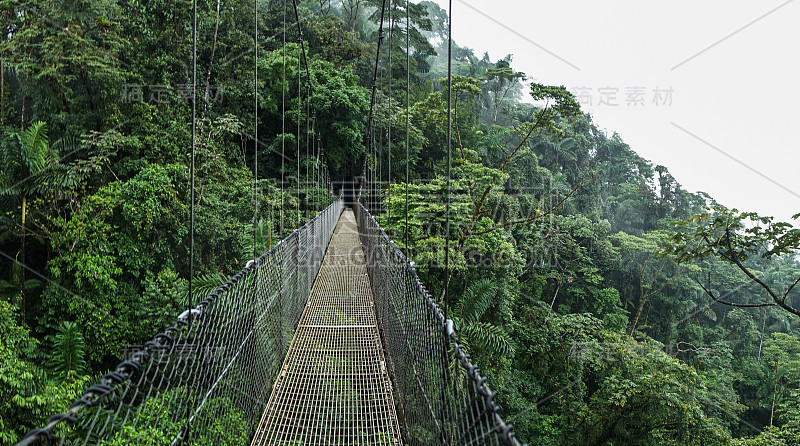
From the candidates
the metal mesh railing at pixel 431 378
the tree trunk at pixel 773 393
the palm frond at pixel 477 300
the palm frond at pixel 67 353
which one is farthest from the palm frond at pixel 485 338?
the tree trunk at pixel 773 393

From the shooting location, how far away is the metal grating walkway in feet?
5.60

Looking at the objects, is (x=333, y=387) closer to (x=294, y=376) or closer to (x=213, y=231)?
(x=294, y=376)

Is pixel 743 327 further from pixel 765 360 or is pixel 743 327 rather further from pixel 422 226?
pixel 422 226

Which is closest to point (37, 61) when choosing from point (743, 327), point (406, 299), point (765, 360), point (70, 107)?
point (70, 107)

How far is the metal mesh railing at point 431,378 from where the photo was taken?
872 millimetres

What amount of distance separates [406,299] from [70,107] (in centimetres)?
727

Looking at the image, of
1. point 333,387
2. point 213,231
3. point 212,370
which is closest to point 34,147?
point 213,231

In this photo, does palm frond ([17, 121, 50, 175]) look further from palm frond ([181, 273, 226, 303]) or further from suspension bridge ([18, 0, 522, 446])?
suspension bridge ([18, 0, 522, 446])

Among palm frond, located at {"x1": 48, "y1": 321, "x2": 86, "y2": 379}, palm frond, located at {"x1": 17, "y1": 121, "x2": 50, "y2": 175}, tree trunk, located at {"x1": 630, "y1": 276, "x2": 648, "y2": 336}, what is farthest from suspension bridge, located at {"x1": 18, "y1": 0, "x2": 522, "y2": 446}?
tree trunk, located at {"x1": 630, "y1": 276, "x2": 648, "y2": 336}

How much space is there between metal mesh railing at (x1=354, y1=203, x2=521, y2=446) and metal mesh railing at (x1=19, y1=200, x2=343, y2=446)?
22.6 inches

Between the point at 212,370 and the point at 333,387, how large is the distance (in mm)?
752

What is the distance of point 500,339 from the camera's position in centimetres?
586

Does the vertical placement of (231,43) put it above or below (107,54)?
above

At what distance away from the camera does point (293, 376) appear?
7.16ft
